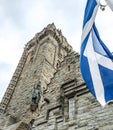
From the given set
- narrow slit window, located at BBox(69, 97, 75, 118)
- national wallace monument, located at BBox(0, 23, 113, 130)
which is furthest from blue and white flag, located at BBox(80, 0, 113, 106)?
narrow slit window, located at BBox(69, 97, 75, 118)

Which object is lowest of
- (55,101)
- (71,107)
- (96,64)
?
(96,64)

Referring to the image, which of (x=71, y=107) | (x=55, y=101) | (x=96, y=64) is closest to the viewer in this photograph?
(x=96, y=64)

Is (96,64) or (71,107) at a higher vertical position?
(71,107)

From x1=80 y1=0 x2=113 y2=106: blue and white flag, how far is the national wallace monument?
85.9 inches

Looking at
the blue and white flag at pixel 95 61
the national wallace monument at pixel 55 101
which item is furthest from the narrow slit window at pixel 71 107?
the blue and white flag at pixel 95 61

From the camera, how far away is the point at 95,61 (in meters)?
5.45

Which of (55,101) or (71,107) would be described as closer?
(71,107)

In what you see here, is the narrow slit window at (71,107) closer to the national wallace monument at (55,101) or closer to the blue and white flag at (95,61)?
the national wallace monument at (55,101)

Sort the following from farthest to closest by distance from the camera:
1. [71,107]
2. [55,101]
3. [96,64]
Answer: [55,101] < [71,107] < [96,64]

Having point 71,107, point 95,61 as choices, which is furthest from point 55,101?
point 95,61

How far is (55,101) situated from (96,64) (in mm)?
4575

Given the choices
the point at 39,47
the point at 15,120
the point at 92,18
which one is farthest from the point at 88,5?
the point at 39,47

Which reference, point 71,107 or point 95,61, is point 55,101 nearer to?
point 71,107

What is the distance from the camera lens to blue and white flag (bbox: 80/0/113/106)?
493 cm
